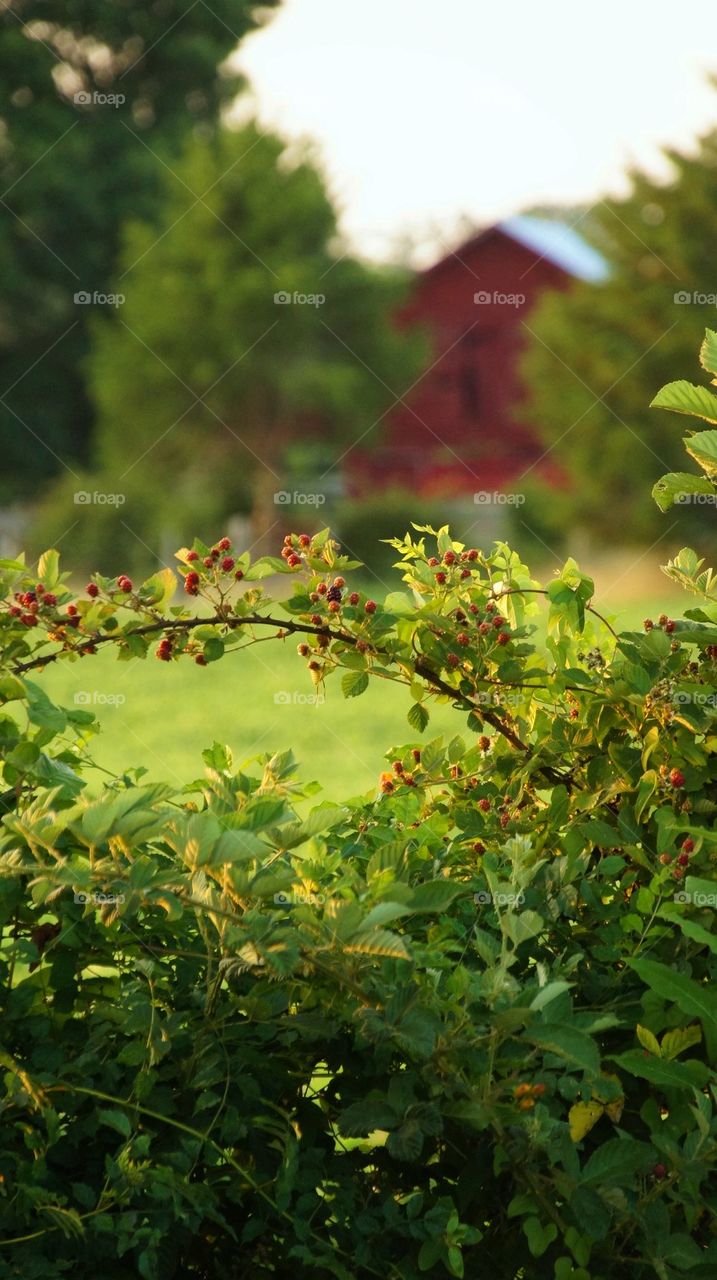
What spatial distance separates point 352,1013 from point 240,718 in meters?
8.56

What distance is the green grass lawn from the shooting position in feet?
26.5

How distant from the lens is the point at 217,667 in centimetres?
1335

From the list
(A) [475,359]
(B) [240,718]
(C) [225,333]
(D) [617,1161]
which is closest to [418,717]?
(D) [617,1161]

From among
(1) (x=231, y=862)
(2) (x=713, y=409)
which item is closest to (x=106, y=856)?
(1) (x=231, y=862)

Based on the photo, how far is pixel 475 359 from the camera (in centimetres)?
3030

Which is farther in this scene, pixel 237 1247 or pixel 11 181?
pixel 11 181

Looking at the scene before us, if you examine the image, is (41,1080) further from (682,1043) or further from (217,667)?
(217,667)

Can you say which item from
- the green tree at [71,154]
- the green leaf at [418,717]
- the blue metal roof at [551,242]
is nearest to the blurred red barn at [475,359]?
the blue metal roof at [551,242]

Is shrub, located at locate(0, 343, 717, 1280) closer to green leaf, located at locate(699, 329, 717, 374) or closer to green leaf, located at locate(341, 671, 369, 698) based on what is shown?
green leaf, located at locate(341, 671, 369, 698)

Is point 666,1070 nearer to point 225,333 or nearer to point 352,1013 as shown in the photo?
point 352,1013

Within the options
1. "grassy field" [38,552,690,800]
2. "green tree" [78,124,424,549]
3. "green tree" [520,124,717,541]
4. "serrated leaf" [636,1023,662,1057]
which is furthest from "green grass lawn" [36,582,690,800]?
"green tree" [78,124,424,549]

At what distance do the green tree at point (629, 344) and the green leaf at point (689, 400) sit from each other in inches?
720

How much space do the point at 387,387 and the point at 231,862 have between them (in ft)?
86.0

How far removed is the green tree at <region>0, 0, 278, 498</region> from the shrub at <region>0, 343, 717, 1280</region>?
25.5 meters
